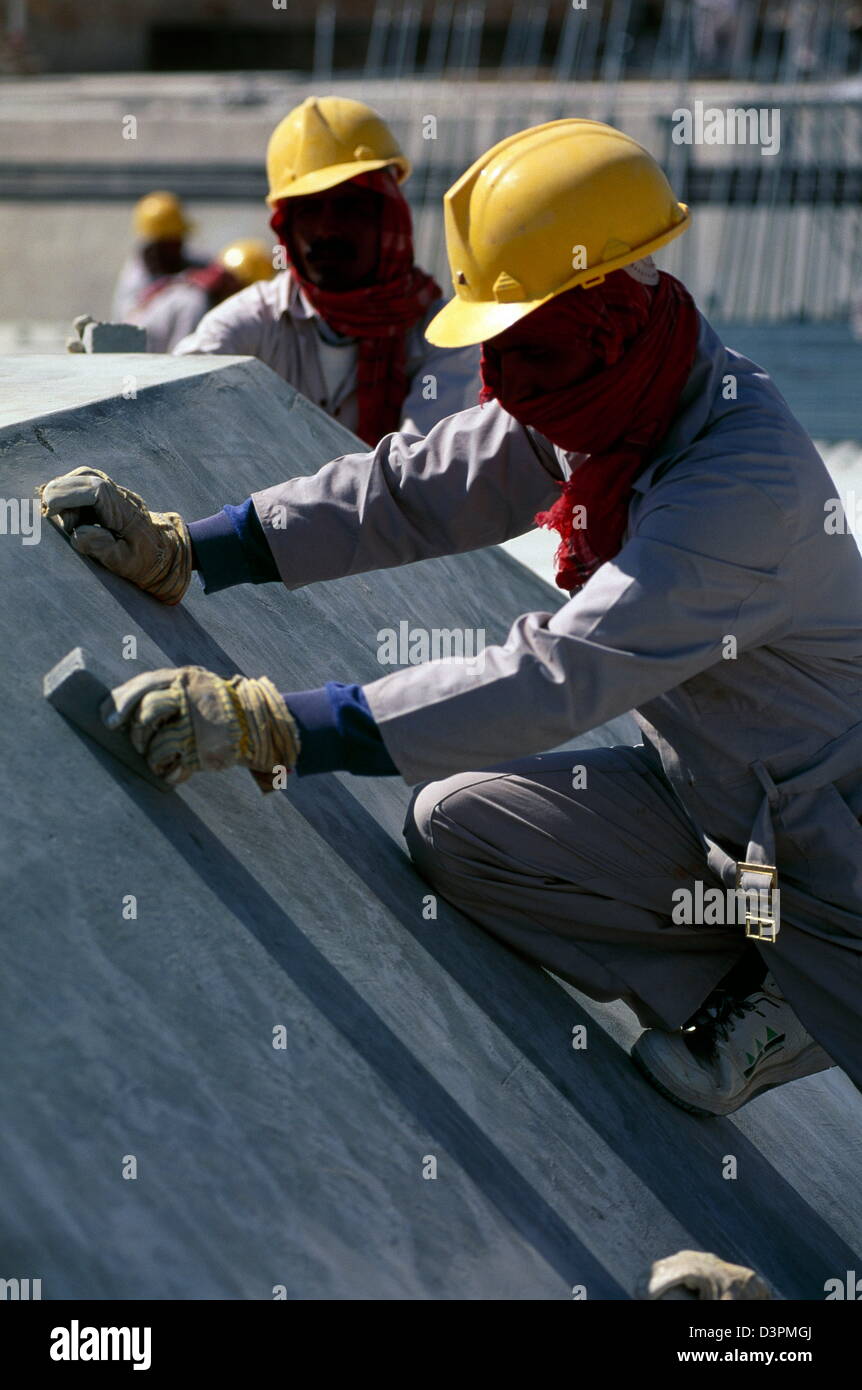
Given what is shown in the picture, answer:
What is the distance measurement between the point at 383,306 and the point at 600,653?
2758 mm

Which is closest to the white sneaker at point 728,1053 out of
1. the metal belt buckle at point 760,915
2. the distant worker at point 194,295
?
the metal belt buckle at point 760,915

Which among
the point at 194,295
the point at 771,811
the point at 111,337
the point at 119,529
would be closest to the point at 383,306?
the point at 111,337

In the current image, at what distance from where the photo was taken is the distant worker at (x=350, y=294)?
16.0 feet

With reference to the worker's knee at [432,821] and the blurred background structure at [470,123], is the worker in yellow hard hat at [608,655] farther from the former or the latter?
the blurred background structure at [470,123]

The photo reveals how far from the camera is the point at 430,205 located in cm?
1499

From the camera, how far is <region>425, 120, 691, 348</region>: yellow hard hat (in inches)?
100

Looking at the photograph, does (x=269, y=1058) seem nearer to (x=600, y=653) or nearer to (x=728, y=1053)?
(x=600, y=653)

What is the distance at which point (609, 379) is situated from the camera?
2562 mm

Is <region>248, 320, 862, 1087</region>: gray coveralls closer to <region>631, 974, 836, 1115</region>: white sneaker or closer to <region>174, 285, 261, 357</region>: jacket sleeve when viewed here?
<region>631, 974, 836, 1115</region>: white sneaker

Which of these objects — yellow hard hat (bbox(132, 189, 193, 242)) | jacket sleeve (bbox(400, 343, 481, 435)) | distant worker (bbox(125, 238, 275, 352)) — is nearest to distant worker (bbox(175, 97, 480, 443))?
jacket sleeve (bbox(400, 343, 481, 435))

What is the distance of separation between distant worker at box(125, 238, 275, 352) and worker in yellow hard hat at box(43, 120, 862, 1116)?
255 inches
